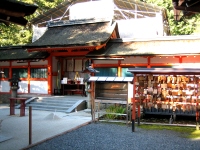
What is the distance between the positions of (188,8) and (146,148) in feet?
12.9

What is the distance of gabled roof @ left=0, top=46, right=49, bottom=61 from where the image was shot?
1686 cm

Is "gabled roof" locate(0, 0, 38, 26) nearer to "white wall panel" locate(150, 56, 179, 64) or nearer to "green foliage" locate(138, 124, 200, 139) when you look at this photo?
"green foliage" locate(138, 124, 200, 139)

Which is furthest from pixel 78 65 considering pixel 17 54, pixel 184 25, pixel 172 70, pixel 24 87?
pixel 184 25

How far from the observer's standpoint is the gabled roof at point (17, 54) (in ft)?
55.3

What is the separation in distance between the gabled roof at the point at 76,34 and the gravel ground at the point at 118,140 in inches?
273

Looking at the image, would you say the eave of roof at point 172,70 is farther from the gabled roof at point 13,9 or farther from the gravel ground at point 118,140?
the gabled roof at point 13,9

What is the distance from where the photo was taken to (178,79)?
366 inches

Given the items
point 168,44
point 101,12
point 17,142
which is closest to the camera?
point 17,142

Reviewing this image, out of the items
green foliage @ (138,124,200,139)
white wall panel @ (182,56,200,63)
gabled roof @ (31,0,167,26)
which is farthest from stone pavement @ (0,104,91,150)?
A: gabled roof @ (31,0,167,26)

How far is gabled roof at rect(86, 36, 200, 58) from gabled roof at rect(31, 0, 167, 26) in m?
5.20

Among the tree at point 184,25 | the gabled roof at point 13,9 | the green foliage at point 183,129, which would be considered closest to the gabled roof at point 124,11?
the tree at point 184,25

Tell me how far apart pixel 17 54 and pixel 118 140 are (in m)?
13.5

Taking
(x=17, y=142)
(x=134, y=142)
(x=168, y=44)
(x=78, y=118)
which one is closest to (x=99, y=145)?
(x=134, y=142)

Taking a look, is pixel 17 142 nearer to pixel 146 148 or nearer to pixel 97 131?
pixel 97 131
